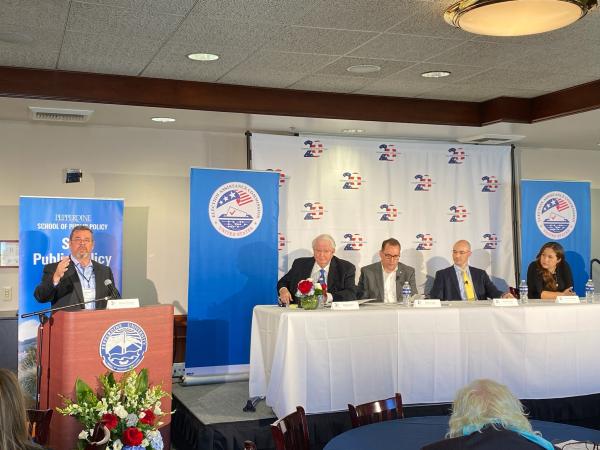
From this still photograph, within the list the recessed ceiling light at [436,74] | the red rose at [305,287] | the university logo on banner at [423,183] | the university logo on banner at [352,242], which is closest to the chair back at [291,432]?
the red rose at [305,287]

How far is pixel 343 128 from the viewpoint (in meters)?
7.71

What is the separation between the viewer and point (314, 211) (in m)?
8.08

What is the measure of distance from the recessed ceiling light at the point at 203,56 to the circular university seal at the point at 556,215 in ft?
15.3

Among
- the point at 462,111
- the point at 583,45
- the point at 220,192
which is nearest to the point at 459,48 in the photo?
the point at 583,45

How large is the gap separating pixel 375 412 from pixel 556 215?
5.87 meters

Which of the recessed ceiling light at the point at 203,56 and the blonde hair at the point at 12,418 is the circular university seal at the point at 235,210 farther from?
the blonde hair at the point at 12,418

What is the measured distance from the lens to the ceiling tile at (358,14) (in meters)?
4.27

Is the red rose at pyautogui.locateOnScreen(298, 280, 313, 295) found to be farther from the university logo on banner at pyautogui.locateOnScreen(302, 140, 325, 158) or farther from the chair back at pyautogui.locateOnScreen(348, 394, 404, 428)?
the university logo on banner at pyautogui.locateOnScreen(302, 140, 325, 158)

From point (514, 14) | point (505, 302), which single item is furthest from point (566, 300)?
point (514, 14)

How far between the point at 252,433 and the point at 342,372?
2.42 ft

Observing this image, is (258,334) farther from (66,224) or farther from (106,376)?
(66,224)

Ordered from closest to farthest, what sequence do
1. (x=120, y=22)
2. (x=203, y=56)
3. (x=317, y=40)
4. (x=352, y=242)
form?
(x=120, y=22), (x=317, y=40), (x=203, y=56), (x=352, y=242)

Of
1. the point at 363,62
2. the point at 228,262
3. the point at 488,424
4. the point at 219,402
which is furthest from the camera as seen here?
the point at 228,262

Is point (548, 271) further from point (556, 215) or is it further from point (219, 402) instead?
point (219, 402)
